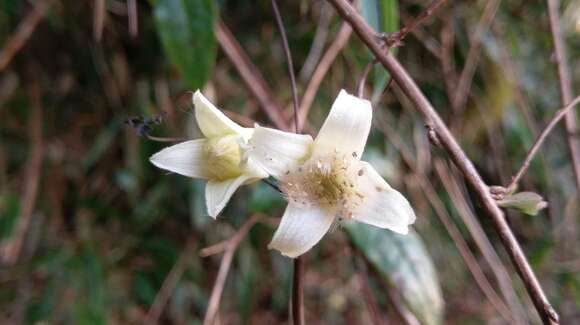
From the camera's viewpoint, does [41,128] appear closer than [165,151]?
No

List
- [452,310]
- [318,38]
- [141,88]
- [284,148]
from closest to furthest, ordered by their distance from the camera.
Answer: [284,148], [318,38], [141,88], [452,310]

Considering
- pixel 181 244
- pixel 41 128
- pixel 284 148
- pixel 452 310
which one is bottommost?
pixel 452 310

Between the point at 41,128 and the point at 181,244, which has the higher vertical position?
the point at 41,128

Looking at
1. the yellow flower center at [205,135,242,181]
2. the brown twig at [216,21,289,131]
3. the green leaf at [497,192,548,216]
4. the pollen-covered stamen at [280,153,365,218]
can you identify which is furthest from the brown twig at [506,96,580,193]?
the brown twig at [216,21,289,131]

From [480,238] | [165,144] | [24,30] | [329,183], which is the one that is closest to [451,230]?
[480,238]

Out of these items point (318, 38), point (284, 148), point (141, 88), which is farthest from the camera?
point (141, 88)

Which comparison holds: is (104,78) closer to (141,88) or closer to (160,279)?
(141,88)

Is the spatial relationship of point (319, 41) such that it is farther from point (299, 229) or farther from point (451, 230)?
point (299, 229)

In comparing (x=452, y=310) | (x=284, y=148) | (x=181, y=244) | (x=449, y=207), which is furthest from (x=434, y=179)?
(x=284, y=148)
